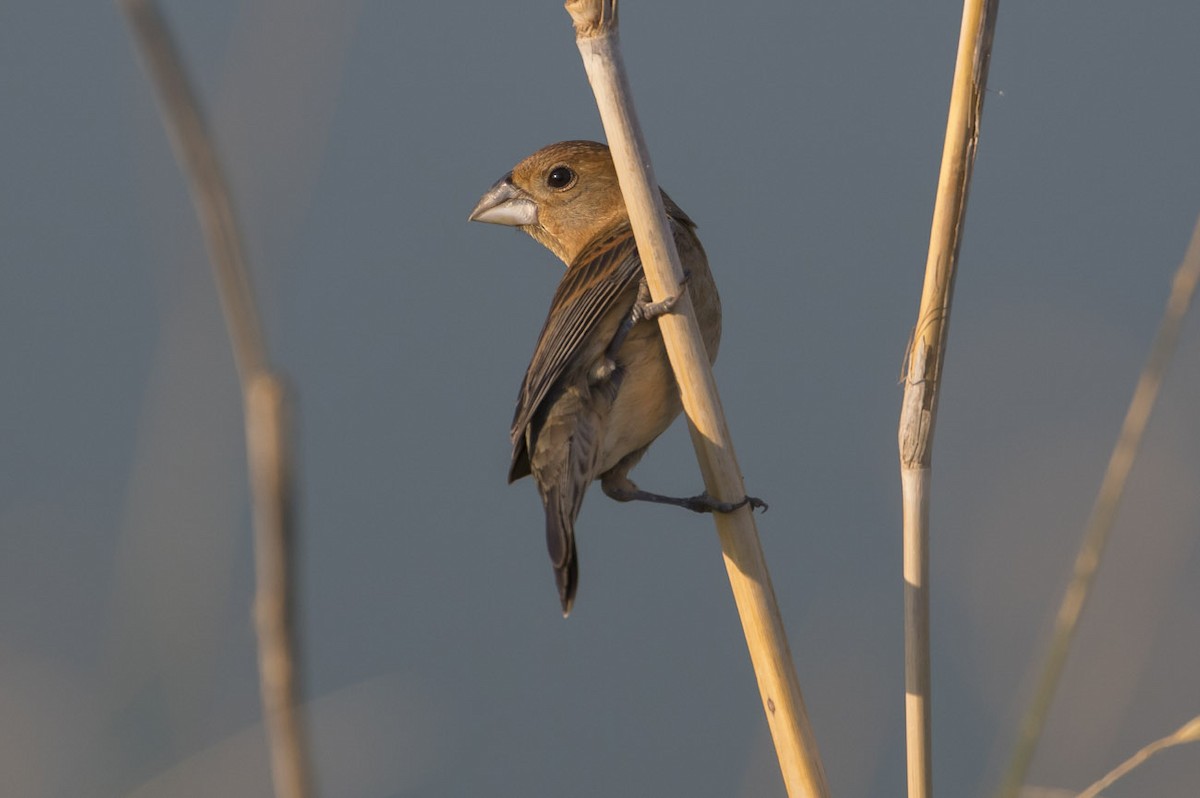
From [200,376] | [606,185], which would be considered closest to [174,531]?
[200,376]

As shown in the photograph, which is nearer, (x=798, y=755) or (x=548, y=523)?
(x=798, y=755)

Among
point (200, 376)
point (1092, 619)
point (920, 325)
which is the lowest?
point (1092, 619)

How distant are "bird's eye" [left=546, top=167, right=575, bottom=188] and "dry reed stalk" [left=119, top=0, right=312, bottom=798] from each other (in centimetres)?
259

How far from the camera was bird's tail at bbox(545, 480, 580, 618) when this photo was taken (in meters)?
1.98

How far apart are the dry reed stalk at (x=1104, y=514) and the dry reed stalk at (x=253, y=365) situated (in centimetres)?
93

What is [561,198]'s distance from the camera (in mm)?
3371

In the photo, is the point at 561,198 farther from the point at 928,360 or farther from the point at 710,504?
the point at 928,360

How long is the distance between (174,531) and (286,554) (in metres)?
0.54

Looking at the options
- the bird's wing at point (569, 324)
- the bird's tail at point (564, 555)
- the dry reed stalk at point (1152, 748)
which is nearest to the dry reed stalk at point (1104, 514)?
the dry reed stalk at point (1152, 748)

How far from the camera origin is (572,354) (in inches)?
102

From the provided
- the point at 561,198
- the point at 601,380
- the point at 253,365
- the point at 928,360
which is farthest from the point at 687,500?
the point at 253,365

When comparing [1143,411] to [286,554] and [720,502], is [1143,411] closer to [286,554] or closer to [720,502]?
[720,502]

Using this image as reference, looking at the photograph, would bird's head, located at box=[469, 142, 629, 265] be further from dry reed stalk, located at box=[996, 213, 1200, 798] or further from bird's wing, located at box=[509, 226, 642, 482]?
dry reed stalk, located at box=[996, 213, 1200, 798]

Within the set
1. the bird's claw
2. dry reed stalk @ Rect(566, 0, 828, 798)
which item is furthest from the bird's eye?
dry reed stalk @ Rect(566, 0, 828, 798)
